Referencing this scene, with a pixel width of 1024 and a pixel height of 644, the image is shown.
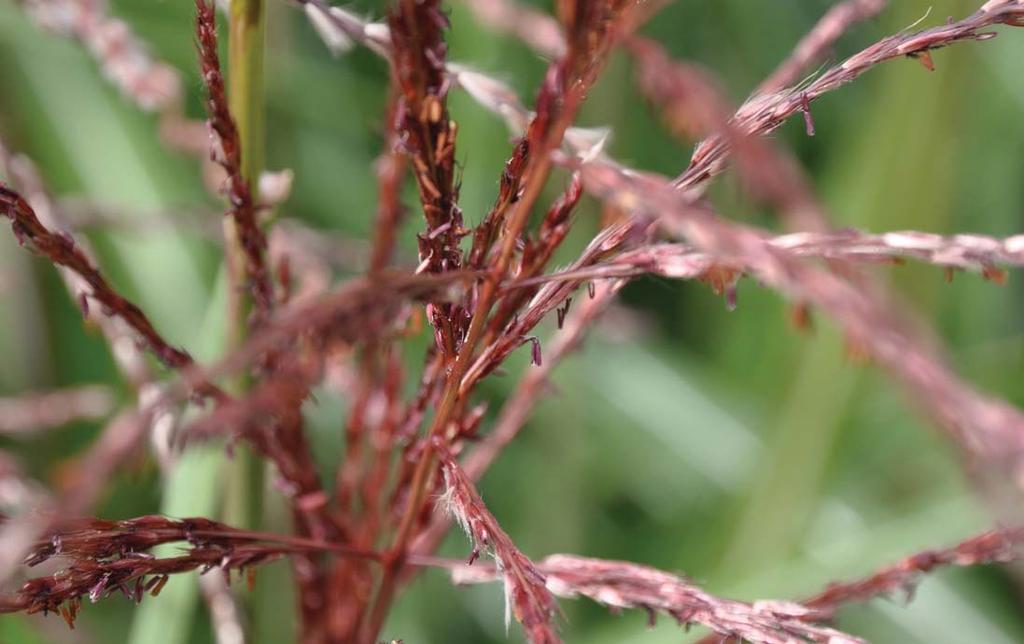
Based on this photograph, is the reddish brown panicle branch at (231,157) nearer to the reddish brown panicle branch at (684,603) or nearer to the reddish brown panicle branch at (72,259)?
the reddish brown panicle branch at (72,259)

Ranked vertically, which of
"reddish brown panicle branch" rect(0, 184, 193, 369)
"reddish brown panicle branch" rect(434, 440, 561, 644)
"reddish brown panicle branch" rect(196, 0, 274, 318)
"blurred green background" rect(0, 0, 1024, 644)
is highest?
"blurred green background" rect(0, 0, 1024, 644)

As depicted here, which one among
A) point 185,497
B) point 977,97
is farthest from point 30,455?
point 977,97

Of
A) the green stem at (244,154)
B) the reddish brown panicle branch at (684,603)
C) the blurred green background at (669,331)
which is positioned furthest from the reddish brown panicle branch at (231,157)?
the blurred green background at (669,331)

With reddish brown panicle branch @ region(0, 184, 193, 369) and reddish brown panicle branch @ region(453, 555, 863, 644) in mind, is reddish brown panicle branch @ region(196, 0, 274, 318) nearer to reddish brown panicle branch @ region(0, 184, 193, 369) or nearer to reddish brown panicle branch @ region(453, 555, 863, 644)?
reddish brown panicle branch @ region(0, 184, 193, 369)

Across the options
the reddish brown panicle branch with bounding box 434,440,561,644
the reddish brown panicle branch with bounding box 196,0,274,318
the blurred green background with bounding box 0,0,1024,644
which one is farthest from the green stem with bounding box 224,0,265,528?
the blurred green background with bounding box 0,0,1024,644

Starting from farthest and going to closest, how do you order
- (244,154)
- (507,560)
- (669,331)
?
(669,331)
(244,154)
(507,560)

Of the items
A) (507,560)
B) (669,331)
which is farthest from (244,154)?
(669,331)

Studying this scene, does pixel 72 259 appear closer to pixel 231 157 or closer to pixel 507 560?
pixel 231 157
